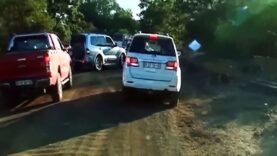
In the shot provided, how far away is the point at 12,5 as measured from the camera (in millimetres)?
37562

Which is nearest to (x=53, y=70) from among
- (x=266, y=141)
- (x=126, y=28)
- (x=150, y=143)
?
(x=150, y=143)

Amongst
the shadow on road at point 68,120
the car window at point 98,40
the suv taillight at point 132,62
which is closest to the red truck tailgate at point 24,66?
the shadow on road at point 68,120

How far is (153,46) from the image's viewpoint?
52.6ft

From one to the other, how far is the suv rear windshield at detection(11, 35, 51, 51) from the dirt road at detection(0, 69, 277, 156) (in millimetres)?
1517

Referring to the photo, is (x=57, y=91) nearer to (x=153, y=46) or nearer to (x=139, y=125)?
(x=153, y=46)

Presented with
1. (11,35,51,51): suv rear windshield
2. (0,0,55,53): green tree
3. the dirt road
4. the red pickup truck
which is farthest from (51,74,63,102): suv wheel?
(0,0,55,53): green tree

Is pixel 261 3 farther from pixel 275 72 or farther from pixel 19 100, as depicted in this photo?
pixel 19 100

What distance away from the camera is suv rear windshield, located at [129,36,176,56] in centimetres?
1591

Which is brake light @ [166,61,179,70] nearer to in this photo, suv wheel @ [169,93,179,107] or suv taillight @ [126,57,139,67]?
suv wheel @ [169,93,179,107]

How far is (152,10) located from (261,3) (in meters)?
49.7

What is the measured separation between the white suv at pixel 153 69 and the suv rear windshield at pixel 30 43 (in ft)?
8.19

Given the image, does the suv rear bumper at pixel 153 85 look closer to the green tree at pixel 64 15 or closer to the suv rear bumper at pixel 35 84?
the suv rear bumper at pixel 35 84

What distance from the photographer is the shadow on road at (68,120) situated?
423 inches

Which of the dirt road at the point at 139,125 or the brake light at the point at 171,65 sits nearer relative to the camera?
the dirt road at the point at 139,125
